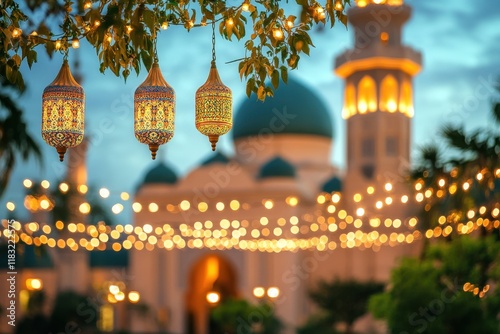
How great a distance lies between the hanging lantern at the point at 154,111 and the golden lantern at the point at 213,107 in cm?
28

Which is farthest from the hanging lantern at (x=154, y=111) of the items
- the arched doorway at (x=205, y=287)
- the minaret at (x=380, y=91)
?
the arched doorway at (x=205, y=287)

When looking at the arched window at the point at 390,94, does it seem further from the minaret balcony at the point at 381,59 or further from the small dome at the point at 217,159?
the small dome at the point at 217,159

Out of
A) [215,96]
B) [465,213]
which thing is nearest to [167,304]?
Answer: [465,213]

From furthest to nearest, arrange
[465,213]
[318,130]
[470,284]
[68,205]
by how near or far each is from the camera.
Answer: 1. [318,130]
2. [68,205]
3. [470,284]
4. [465,213]

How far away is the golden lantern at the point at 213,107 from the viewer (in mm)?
7492

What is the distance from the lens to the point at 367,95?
3859 cm

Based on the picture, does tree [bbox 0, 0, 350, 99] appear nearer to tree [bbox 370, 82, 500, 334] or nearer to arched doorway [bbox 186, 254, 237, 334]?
tree [bbox 370, 82, 500, 334]

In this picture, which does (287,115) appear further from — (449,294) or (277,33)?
(277,33)

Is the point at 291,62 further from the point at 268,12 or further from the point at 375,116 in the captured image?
the point at 375,116

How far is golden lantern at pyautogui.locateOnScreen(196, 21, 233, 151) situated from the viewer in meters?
7.49

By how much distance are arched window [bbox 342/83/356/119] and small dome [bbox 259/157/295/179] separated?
303 cm

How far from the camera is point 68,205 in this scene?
96.2 feet

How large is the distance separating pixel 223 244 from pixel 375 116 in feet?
23.9

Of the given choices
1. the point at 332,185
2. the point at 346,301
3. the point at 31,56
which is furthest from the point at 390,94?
the point at 31,56
